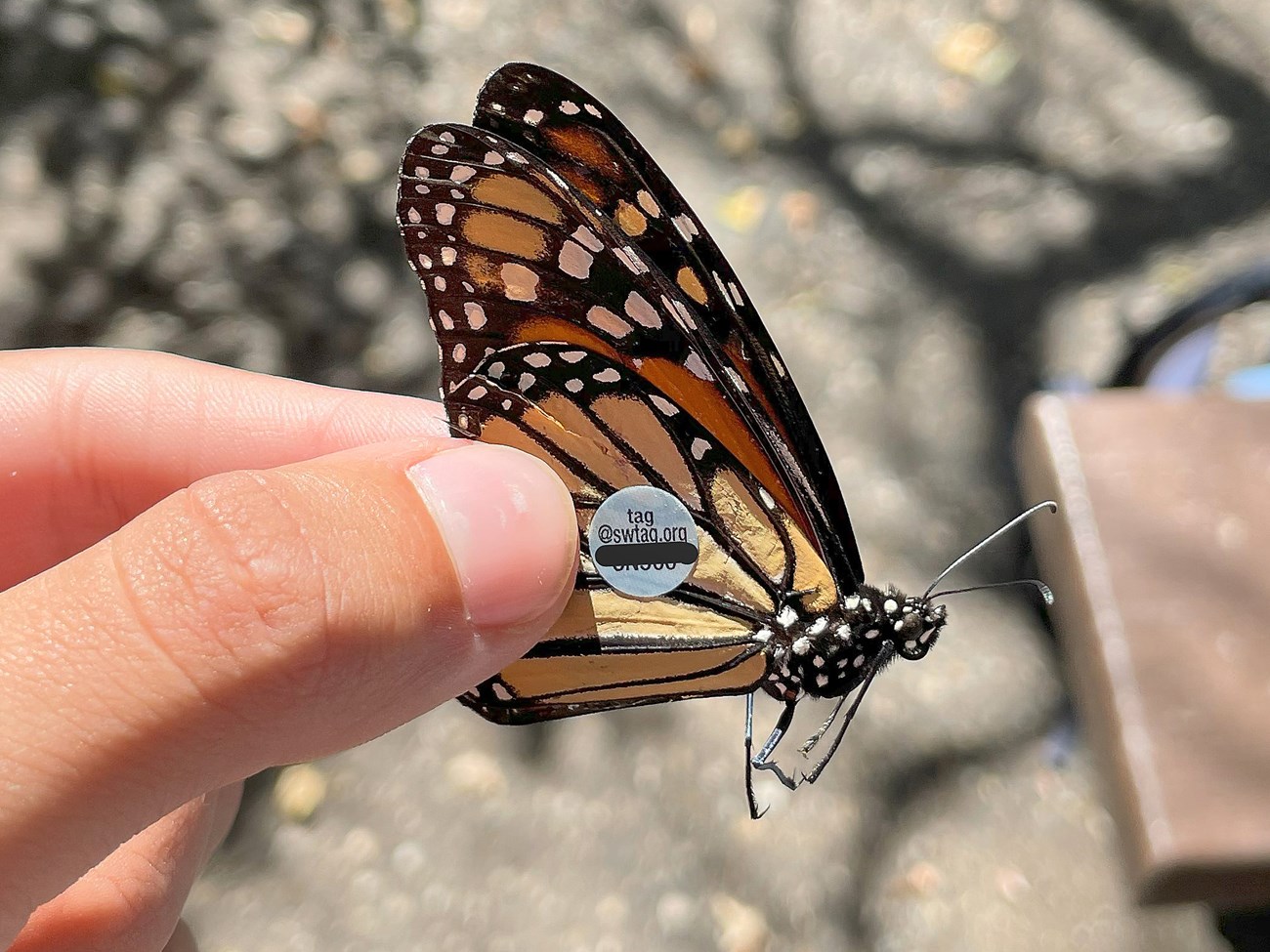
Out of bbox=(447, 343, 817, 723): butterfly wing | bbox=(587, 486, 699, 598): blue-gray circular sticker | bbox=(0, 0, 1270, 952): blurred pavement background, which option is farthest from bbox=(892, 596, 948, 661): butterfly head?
bbox=(0, 0, 1270, 952): blurred pavement background

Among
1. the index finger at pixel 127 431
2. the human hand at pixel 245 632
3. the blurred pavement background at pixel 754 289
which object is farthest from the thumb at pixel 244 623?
the blurred pavement background at pixel 754 289

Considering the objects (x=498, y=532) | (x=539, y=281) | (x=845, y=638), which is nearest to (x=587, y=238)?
(x=539, y=281)

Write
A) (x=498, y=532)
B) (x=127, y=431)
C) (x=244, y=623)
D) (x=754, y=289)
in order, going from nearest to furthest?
(x=244, y=623)
(x=498, y=532)
(x=127, y=431)
(x=754, y=289)

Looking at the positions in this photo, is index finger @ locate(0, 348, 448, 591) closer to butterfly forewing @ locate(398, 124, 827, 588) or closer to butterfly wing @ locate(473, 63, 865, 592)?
butterfly forewing @ locate(398, 124, 827, 588)

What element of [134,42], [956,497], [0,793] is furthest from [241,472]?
[134,42]

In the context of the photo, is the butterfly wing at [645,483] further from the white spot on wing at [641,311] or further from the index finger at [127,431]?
the index finger at [127,431]

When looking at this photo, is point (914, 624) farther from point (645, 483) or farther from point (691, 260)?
point (691, 260)
